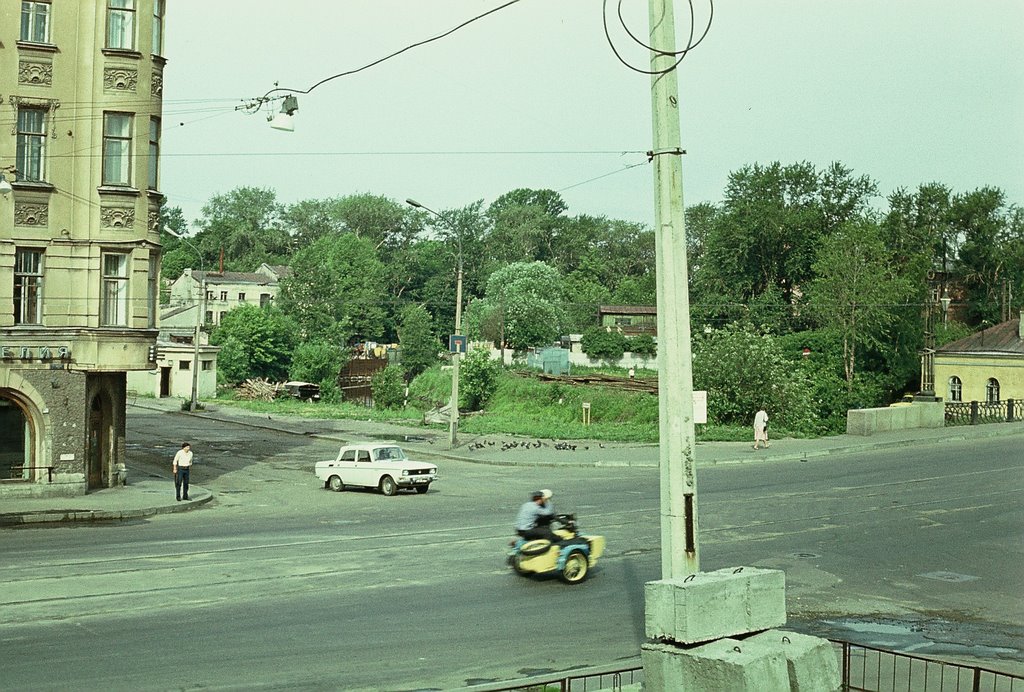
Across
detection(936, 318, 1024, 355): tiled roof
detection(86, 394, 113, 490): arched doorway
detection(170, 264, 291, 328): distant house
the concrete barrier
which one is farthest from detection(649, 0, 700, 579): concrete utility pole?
detection(170, 264, 291, 328): distant house

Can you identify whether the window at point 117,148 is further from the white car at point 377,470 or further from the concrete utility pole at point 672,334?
the concrete utility pole at point 672,334

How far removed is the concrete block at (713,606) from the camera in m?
7.66

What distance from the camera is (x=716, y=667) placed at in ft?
24.2

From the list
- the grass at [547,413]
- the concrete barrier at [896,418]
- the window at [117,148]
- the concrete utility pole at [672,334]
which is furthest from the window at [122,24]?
the concrete barrier at [896,418]

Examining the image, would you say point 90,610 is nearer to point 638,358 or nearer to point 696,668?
point 696,668

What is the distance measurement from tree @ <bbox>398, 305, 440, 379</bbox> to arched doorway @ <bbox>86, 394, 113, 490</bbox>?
2591 inches

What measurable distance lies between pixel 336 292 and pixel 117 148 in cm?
8226

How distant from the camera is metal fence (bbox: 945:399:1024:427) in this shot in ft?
164

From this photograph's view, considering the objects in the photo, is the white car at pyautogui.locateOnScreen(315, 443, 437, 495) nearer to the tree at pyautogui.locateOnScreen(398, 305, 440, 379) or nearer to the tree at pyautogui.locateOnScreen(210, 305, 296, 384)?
the tree at pyautogui.locateOnScreen(210, 305, 296, 384)

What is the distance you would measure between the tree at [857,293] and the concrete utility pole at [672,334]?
56.3 metres

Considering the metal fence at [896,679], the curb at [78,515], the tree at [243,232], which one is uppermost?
the tree at [243,232]

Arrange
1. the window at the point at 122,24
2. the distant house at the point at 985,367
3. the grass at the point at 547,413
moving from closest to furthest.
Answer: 1. the window at the point at 122,24
2. the grass at the point at 547,413
3. the distant house at the point at 985,367

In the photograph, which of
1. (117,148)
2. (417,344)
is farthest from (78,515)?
(417,344)

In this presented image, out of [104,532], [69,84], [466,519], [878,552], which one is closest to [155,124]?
[69,84]
